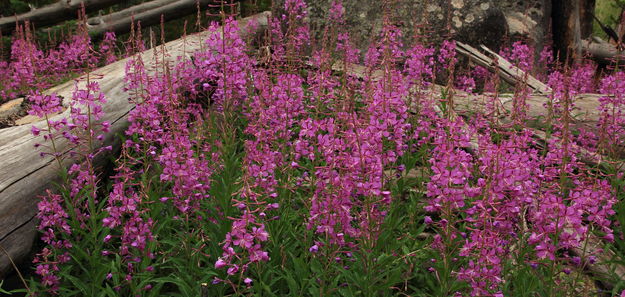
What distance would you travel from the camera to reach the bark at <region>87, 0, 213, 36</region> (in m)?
10.5

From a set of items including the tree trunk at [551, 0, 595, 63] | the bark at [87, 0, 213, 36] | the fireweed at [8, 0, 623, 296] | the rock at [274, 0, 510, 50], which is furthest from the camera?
the bark at [87, 0, 213, 36]

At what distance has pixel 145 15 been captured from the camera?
10.7 metres

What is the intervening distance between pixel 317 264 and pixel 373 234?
576mm

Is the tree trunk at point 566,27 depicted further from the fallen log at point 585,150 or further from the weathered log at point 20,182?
the weathered log at point 20,182

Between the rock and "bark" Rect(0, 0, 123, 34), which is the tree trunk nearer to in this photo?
the rock

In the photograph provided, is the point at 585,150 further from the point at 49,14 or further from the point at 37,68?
the point at 49,14

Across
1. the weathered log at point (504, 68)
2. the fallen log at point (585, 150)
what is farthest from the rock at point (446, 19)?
the fallen log at point (585, 150)

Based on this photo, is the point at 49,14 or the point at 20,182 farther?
the point at 49,14

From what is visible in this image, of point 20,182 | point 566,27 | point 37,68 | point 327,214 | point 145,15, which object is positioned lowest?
point 20,182

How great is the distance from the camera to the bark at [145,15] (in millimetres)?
10523

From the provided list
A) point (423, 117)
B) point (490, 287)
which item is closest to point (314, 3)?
point (423, 117)

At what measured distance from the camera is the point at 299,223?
3.88 meters

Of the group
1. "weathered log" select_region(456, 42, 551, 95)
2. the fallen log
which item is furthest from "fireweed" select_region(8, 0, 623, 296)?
"weathered log" select_region(456, 42, 551, 95)

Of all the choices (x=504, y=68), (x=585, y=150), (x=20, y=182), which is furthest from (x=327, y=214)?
(x=504, y=68)
